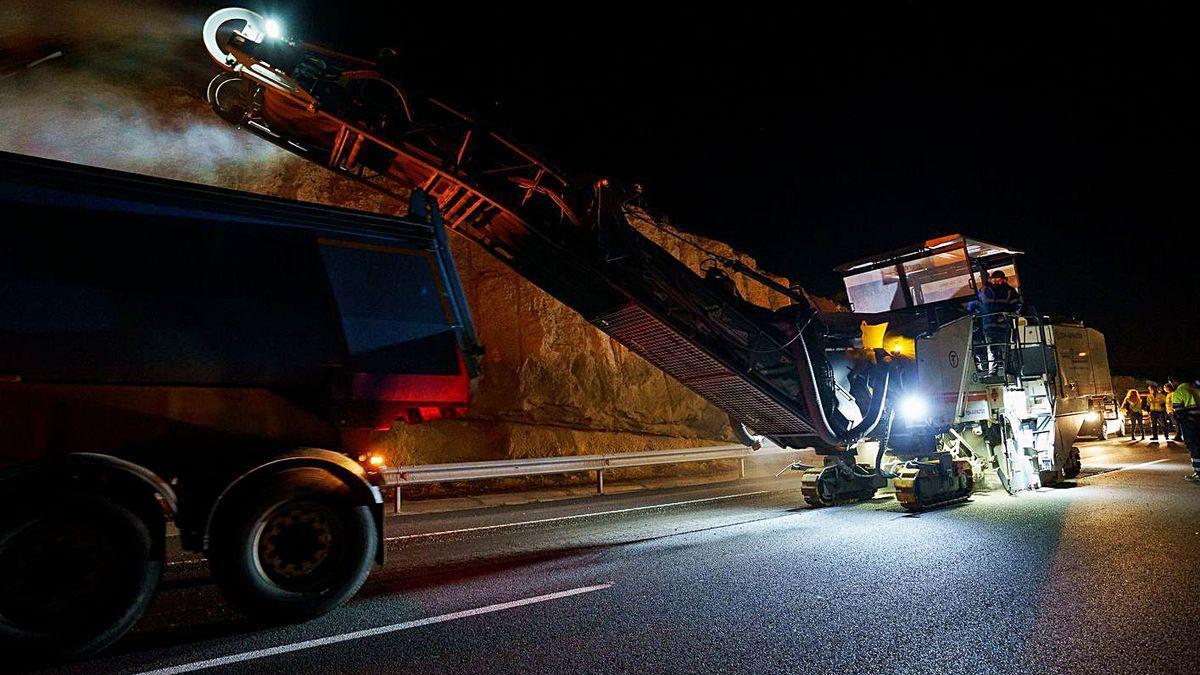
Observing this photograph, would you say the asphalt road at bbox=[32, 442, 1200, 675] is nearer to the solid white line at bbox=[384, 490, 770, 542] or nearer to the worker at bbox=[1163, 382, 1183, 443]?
the solid white line at bbox=[384, 490, 770, 542]

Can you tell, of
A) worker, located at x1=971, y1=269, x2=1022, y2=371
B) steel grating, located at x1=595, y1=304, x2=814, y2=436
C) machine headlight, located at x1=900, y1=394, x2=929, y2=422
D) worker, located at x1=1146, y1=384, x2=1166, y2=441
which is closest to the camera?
steel grating, located at x1=595, y1=304, x2=814, y2=436

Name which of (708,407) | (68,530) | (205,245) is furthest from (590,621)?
(708,407)

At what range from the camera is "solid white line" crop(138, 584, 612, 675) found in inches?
137

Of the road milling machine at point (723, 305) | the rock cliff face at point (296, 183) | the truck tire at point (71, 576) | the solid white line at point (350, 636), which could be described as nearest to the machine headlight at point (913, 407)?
the road milling machine at point (723, 305)

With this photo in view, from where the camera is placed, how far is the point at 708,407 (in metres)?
20.3

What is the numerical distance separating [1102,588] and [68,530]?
270 inches

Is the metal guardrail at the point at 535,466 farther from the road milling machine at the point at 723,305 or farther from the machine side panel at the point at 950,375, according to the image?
the machine side panel at the point at 950,375

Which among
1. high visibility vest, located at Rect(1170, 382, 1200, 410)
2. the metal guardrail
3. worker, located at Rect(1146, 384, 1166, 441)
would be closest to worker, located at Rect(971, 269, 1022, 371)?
the metal guardrail

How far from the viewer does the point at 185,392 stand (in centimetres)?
432

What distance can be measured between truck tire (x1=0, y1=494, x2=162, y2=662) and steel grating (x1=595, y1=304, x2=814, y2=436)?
498cm

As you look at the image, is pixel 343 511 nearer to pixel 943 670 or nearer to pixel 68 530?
pixel 68 530

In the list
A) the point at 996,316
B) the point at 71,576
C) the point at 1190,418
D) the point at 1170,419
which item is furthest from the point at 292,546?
the point at 1170,419

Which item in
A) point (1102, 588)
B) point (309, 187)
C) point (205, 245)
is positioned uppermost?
point (309, 187)

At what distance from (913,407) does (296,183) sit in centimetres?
1478
